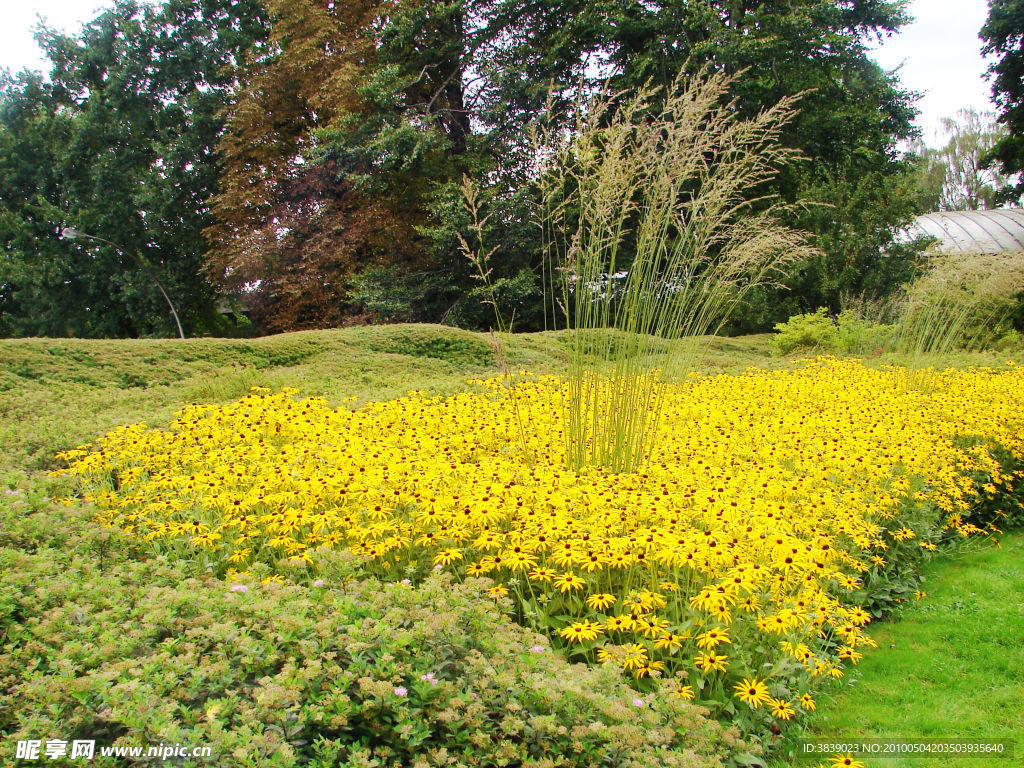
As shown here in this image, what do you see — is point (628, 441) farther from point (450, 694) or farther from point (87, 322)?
point (87, 322)

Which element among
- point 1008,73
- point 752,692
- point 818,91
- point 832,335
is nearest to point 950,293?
point 832,335

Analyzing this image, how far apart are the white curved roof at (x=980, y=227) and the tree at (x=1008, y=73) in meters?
2.50

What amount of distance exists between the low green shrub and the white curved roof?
21.5 m

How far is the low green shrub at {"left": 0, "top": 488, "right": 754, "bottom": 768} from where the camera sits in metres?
1.41

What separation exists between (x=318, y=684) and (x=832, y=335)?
36.0ft

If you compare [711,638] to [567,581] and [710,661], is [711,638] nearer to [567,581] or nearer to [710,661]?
[710,661]

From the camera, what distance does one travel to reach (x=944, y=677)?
104 inches

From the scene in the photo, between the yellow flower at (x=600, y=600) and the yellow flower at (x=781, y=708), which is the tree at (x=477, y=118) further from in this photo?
the yellow flower at (x=781, y=708)

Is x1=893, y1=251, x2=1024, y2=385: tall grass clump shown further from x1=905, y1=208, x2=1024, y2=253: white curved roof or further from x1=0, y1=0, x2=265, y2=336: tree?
x1=0, y1=0, x2=265, y2=336: tree

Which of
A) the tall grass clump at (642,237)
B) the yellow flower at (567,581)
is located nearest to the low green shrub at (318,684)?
the yellow flower at (567,581)

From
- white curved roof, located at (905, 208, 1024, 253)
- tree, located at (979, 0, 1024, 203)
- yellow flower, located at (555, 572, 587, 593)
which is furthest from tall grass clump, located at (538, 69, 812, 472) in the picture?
white curved roof, located at (905, 208, 1024, 253)

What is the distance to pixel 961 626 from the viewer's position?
3062mm

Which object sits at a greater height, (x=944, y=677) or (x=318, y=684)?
(x=318, y=684)

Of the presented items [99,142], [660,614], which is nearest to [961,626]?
[660,614]
